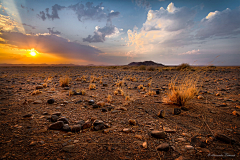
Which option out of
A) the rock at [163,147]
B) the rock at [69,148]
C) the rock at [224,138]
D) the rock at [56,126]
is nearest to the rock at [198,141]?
the rock at [224,138]

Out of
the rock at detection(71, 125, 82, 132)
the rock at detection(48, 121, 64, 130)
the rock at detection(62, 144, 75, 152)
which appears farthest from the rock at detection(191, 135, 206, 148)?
the rock at detection(48, 121, 64, 130)

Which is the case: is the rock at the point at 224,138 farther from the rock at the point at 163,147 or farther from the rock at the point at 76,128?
the rock at the point at 76,128

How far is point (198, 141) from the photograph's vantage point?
6.67 ft

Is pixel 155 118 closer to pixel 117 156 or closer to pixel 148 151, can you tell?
pixel 148 151

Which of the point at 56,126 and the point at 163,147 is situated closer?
the point at 163,147

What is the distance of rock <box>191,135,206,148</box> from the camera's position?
6.44 ft

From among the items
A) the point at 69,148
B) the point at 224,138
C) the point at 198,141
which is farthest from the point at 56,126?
the point at 224,138

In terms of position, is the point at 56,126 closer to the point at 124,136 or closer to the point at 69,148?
the point at 69,148

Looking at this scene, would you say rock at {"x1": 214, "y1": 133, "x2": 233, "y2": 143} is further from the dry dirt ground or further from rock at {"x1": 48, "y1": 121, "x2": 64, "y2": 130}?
rock at {"x1": 48, "y1": 121, "x2": 64, "y2": 130}

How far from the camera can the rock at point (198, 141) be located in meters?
1.96

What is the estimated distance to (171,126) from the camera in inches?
105

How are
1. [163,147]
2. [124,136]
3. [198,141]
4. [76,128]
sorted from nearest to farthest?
[163,147]
[198,141]
[124,136]
[76,128]

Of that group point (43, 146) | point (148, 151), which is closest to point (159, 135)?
point (148, 151)

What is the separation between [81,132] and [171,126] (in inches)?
84.0
